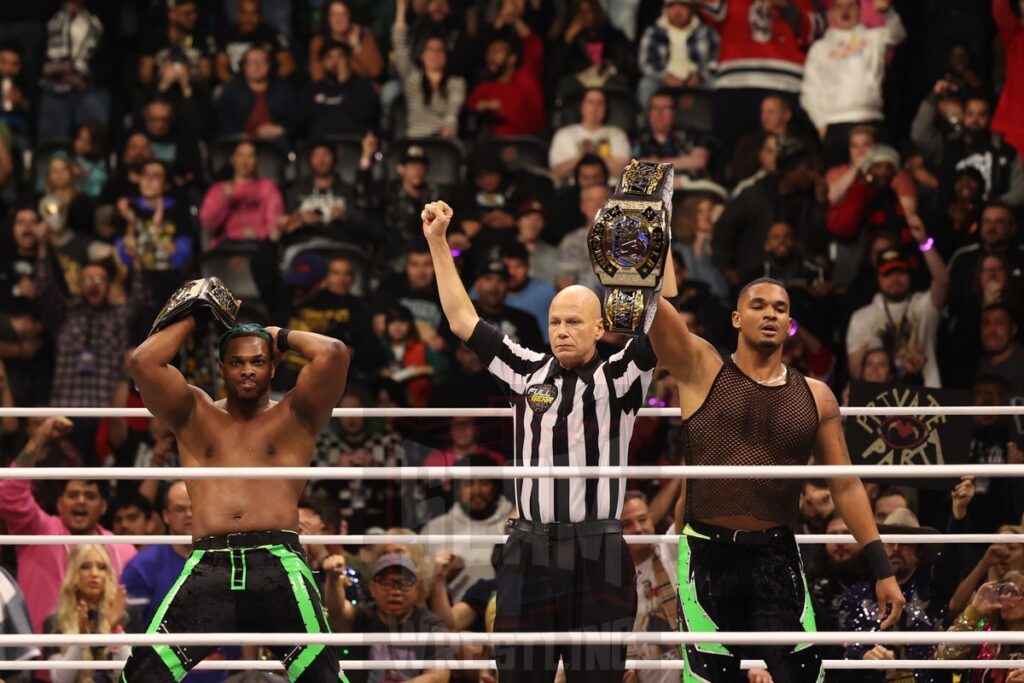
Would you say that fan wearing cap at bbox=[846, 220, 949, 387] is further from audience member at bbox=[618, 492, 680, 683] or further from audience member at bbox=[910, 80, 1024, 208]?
audience member at bbox=[618, 492, 680, 683]

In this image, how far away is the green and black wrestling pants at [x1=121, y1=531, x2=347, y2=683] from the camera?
432 cm

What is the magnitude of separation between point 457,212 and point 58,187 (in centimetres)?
215

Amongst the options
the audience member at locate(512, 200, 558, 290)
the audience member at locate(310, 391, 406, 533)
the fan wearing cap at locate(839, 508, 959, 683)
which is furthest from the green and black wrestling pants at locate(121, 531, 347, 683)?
the audience member at locate(512, 200, 558, 290)

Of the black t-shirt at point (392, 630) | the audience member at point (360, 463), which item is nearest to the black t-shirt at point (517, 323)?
the audience member at point (360, 463)

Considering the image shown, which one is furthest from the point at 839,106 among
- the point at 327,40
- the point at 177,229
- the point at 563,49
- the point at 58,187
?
the point at 58,187

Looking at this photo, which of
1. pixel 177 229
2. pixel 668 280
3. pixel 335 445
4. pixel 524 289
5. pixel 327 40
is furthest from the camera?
pixel 327 40

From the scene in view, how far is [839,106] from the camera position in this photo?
8.27 metres

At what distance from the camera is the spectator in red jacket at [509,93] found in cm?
870

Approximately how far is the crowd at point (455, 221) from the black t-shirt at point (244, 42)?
0.02 metres

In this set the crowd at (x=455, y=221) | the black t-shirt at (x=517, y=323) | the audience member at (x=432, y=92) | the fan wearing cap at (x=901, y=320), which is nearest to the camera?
the crowd at (x=455, y=221)

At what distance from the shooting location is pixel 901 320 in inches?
285

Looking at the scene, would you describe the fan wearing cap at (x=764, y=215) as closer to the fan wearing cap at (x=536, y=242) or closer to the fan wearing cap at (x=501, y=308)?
the fan wearing cap at (x=536, y=242)

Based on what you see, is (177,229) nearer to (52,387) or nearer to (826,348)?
(52,387)

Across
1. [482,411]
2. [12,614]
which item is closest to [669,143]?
[482,411]
